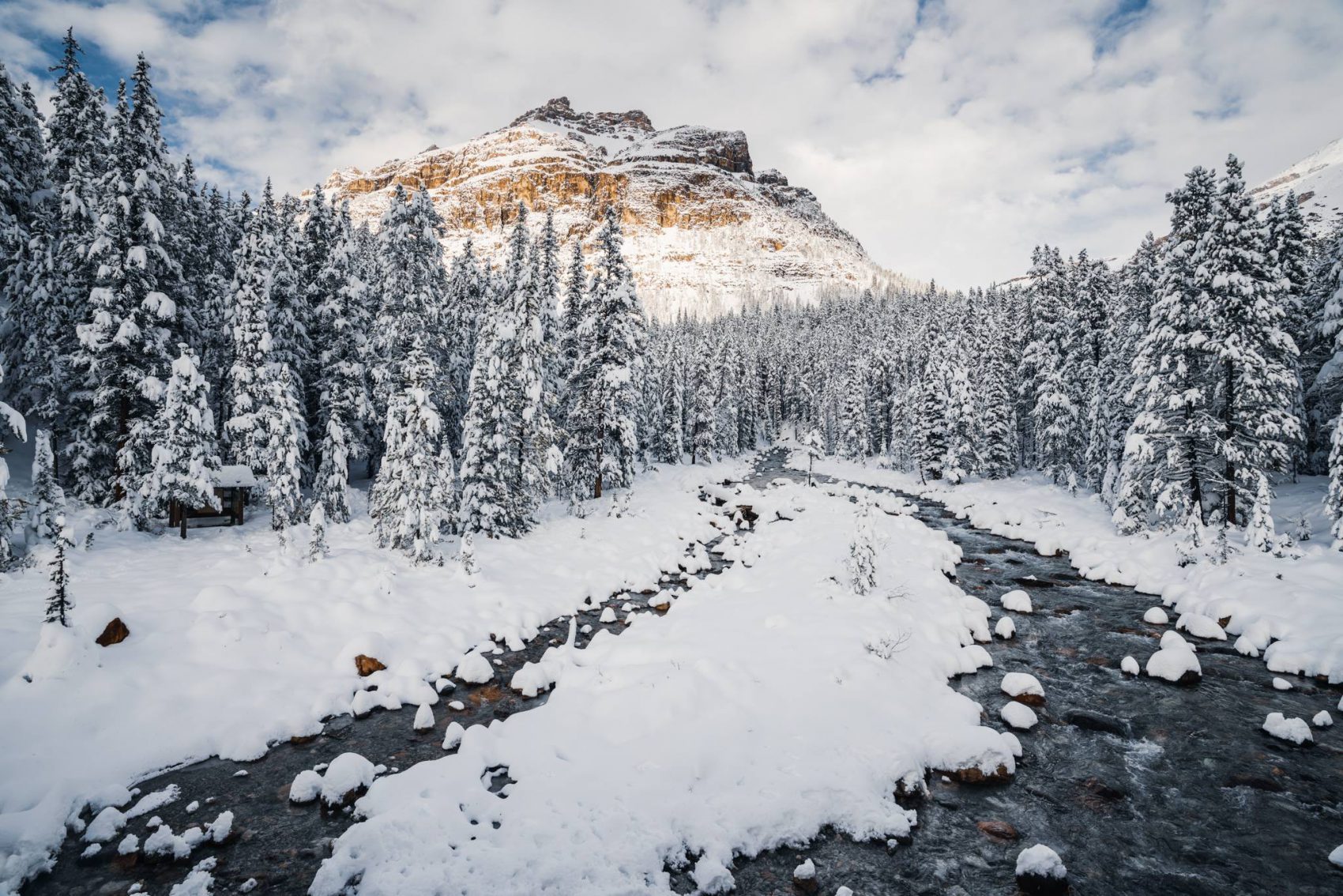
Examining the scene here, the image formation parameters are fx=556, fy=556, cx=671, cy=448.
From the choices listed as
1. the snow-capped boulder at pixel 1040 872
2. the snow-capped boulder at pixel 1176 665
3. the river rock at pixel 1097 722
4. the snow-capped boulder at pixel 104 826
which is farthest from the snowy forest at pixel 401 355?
the snow-capped boulder at pixel 1040 872

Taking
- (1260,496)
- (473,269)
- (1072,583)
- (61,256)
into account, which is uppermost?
(473,269)

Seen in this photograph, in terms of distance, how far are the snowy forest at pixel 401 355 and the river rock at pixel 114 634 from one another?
4090 millimetres

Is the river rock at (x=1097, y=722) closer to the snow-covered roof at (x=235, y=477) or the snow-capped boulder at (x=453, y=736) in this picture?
the snow-capped boulder at (x=453, y=736)

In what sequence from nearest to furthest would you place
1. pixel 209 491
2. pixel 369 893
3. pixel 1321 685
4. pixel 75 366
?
pixel 369 893 → pixel 1321 685 → pixel 209 491 → pixel 75 366

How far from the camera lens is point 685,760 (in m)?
8.36

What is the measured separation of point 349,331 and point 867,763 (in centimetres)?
2851

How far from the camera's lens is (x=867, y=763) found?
8.53 meters

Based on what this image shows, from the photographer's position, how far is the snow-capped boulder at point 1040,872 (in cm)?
680

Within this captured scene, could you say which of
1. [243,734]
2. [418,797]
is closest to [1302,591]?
[418,797]

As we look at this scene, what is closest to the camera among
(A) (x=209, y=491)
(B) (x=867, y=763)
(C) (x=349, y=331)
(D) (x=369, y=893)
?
(D) (x=369, y=893)

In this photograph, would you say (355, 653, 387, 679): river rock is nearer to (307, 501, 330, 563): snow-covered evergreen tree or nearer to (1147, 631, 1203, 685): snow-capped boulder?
(307, 501, 330, 563): snow-covered evergreen tree

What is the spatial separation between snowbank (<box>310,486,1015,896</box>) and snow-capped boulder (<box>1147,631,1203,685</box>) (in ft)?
12.0

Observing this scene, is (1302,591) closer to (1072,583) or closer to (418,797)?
(1072,583)

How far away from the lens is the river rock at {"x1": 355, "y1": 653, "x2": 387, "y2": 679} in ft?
38.3
